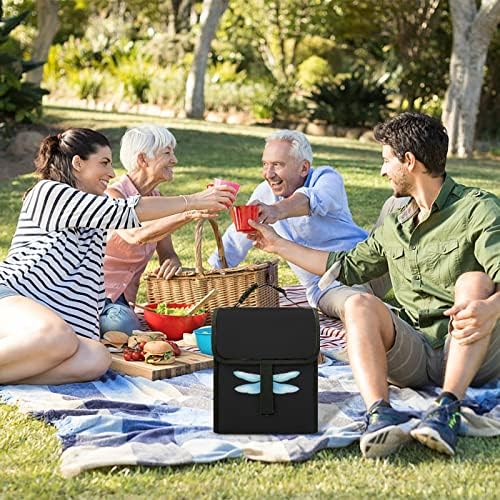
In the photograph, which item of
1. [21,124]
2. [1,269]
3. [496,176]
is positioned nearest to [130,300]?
[1,269]

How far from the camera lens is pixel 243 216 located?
4.93 metres

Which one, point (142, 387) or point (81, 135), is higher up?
point (81, 135)

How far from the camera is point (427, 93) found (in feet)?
66.7

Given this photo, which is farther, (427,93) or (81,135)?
(427,93)

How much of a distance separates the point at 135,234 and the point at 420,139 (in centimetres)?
193

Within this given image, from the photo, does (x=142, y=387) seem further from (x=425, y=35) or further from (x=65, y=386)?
(x=425, y=35)

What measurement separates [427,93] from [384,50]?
184cm

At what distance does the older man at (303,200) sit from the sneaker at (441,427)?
194 cm

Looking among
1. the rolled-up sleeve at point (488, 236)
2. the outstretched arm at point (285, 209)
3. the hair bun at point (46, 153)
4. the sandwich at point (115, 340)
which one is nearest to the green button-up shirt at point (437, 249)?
the rolled-up sleeve at point (488, 236)

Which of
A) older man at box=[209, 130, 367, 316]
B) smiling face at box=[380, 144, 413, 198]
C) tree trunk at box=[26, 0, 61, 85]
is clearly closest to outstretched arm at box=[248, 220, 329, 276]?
older man at box=[209, 130, 367, 316]

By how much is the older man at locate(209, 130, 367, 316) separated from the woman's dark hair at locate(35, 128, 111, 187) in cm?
113

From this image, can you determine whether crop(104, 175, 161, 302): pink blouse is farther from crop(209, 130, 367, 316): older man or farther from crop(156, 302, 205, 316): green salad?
crop(209, 130, 367, 316): older man

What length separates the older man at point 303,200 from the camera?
561cm

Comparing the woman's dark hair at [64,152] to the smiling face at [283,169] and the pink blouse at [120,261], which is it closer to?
the pink blouse at [120,261]
